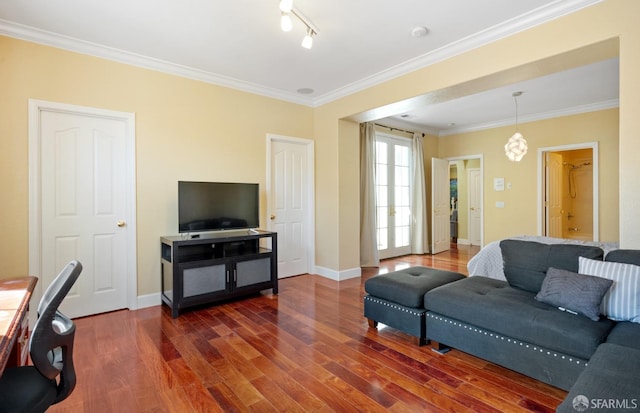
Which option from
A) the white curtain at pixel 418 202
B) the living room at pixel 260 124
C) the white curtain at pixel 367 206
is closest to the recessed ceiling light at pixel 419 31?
the living room at pixel 260 124

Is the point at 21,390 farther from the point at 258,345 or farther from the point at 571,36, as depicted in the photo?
the point at 571,36

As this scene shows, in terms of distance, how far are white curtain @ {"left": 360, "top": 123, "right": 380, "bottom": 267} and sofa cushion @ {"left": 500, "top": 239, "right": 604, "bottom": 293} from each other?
2.98 m

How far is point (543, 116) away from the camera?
591 cm

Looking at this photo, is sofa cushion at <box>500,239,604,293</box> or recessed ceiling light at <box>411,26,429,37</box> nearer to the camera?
sofa cushion at <box>500,239,604,293</box>

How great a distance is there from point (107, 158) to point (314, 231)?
115 inches

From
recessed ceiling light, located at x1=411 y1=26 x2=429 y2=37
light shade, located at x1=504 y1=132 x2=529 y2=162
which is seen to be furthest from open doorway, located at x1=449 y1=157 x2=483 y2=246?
recessed ceiling light, located at x1=411 y1=26 x2=429 y2=37

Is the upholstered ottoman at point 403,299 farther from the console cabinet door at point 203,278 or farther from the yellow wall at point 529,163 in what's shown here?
the yellow wall at point 529,163

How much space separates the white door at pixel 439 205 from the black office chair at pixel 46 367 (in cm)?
659

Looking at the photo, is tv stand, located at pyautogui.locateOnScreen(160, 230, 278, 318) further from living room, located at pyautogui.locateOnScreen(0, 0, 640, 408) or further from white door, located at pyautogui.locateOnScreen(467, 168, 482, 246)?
white door, located at pyautogui.locateOnScreen(467, 168, 482, 246)

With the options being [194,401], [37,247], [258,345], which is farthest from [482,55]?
[37,247]

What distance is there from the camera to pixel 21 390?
128cm

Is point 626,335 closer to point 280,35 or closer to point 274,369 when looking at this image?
point 274,369

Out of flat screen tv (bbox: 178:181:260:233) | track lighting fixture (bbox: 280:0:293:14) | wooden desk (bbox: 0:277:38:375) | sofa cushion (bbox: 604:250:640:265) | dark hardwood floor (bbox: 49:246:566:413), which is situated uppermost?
track lighting fixture (bbox: 280:0:293:14)

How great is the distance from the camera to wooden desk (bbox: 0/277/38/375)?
1146 millimetres
